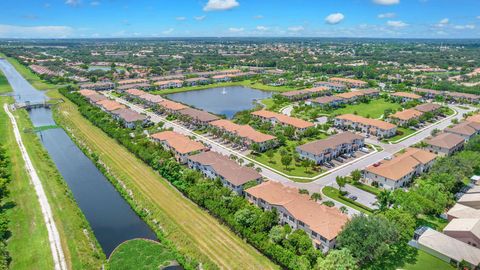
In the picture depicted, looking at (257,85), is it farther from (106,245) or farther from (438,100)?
(106,245)

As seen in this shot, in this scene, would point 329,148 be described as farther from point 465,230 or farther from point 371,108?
point 371,108

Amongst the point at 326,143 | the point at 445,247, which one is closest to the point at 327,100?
the point at 326,143

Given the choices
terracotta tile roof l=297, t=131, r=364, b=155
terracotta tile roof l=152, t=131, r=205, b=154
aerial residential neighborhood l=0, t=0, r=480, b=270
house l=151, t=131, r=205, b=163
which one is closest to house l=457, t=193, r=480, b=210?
aerial residential neighborhood l=0, t=0, r=480, b=270

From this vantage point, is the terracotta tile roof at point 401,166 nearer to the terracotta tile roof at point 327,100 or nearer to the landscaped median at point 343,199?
the landscaped median at point 343,199

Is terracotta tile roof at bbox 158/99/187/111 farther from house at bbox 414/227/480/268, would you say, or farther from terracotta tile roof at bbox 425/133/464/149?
house at bbox 414/227/480/268

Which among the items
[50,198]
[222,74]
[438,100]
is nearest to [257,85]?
[222,74]

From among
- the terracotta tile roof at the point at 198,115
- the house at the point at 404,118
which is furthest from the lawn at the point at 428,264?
the terracotta tile roof at the point at 198,115
